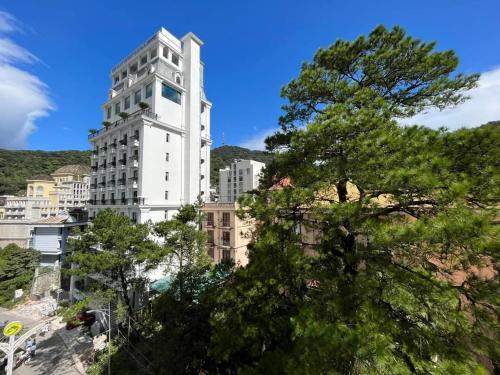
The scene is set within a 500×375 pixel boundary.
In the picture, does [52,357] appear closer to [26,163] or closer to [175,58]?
[175,58]

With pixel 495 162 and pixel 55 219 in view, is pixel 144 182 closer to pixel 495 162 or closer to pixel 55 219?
pixel 55 219

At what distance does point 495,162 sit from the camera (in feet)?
13.5

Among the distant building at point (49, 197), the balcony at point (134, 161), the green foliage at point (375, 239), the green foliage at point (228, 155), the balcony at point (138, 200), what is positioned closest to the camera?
the green foliage at point (375, 239)

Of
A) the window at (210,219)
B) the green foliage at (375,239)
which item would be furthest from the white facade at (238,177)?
the green foliage at (375,239)

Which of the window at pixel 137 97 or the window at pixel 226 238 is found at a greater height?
the window at pixel 137 97

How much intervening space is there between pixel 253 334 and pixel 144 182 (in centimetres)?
2131

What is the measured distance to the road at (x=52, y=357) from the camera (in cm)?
1514

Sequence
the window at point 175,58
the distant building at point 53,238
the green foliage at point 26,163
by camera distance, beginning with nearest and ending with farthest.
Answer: the window at point 175,58 < the distant building at point 53,238 < the green foliage at point 26,163

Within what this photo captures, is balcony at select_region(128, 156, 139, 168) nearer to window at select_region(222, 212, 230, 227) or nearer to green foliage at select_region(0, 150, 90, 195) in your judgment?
window at select_region(222, 212, 230, 227)

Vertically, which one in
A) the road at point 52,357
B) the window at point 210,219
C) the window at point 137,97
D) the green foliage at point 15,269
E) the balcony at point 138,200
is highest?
the window at point 137,97

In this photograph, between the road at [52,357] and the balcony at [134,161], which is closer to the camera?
the road at [52,357]

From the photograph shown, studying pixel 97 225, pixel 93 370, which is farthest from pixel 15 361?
pixel 97 225

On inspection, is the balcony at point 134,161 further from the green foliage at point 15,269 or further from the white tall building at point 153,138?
the green foliage at point 15,269

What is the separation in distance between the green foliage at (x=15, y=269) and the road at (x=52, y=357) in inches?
523
